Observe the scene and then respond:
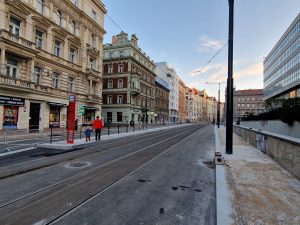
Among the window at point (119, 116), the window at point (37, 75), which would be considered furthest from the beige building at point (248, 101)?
the window at point (37, 75)

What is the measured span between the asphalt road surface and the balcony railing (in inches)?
639

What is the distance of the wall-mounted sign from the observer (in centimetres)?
1931

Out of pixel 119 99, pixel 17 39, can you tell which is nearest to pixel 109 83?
pixel 119 99

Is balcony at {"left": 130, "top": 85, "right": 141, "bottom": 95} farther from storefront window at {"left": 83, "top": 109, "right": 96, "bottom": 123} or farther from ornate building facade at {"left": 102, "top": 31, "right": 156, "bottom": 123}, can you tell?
storefront window at {"left": 83, "top": 109, "right": 96, "bottom": 123}

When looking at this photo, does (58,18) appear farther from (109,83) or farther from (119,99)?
(119,99)

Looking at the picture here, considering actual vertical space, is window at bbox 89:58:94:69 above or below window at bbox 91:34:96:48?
below

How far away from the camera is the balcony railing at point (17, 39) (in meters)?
19.0

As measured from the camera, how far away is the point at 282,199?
14.9 ft

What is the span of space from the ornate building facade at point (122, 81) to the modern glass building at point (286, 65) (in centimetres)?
3205

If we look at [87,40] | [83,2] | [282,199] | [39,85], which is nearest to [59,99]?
[39,85]

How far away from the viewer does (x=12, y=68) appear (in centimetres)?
2114

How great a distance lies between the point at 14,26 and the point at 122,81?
28.8 meters

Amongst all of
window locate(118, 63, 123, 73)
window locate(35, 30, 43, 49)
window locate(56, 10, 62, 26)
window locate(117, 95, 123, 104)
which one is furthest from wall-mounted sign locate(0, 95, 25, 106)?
window locate(118, 63, 123, 73)

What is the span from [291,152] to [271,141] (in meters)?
2.80
